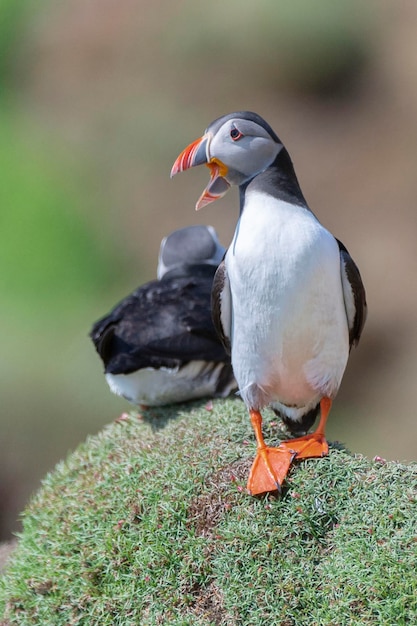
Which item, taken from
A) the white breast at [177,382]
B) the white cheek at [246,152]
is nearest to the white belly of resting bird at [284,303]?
the white cheek at [246,152]

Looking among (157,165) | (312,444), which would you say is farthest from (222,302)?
(157,165)

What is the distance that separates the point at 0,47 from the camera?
36.3 feet

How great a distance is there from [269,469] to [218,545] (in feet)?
0.98

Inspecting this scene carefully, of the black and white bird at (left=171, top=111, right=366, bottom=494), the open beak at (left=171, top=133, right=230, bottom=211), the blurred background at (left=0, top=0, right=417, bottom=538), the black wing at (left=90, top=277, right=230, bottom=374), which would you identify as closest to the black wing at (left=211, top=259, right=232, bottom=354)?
the black and white bird at (left=171, top=111, right=366, bottom=494)

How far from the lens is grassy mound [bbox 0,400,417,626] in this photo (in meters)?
2.50

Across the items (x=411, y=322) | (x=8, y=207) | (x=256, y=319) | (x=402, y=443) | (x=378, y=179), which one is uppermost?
(x=8, y=207)

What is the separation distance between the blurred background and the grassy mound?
3.76 meters

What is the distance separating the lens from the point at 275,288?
2727 millimetres

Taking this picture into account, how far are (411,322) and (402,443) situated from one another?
1.20m

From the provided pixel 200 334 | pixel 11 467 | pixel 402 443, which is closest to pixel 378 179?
pixel 402 443

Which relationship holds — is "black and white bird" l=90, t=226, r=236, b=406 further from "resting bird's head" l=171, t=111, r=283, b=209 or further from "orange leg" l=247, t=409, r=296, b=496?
"resting bird's head" l=171, t=111, r=283, b=209

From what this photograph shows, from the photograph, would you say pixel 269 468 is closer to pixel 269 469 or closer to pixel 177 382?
pixel 269 469

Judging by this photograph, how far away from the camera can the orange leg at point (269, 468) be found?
108 inches

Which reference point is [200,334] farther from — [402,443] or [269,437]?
[402,443]
